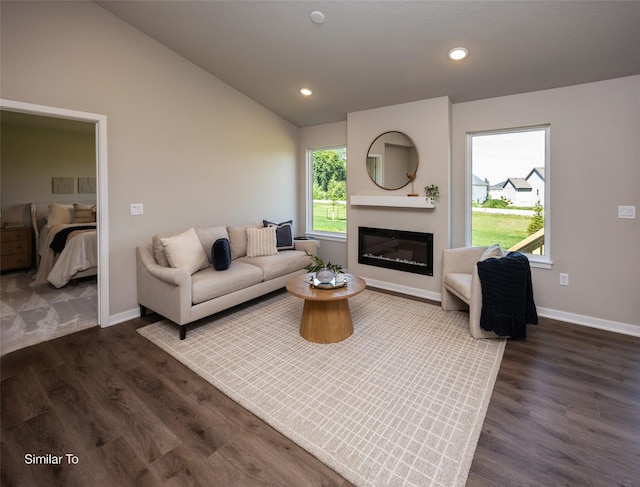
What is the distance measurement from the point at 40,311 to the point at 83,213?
94.8 inches

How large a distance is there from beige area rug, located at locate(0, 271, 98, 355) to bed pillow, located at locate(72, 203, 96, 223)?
1.18 m

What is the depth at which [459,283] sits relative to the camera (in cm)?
322

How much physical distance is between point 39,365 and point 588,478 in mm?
3674

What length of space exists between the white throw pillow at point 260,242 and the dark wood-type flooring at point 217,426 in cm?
Answer: 176

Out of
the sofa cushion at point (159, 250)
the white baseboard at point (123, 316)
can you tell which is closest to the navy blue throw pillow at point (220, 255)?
the sofa cushion at point (159, 250)

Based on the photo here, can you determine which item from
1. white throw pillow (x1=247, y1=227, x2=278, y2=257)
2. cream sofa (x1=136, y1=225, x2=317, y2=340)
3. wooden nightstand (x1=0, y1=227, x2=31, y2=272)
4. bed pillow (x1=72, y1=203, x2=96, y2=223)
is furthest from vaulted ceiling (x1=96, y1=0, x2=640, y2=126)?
wooden nightstand (x1=0, y1=227, x2=31, y2=272)

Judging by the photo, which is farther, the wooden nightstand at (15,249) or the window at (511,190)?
the wooden nightstand at (15,249)

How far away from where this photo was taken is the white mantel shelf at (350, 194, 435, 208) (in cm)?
391

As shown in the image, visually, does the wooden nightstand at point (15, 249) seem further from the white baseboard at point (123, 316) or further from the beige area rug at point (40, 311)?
the white baseboard at point (123, 316)

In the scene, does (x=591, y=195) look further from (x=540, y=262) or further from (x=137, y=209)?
(x=137, y=209)

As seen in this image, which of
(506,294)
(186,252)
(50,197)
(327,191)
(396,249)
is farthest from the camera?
(50,197)

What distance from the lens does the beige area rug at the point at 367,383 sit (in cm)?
165

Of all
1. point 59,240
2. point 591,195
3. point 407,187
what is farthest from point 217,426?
point 59,240

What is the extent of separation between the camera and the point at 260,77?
13.0ft
